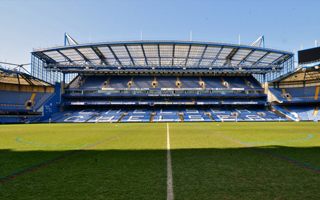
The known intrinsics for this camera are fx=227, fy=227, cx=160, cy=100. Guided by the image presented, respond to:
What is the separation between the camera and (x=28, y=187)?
4.54 metres

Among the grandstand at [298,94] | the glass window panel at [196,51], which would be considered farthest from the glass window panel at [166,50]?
the grandstand at [298,94]

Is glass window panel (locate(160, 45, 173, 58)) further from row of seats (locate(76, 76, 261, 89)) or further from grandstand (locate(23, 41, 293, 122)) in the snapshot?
row of seats (locate(76, 76, 261, 89))

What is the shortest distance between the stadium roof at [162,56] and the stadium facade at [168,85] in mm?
207

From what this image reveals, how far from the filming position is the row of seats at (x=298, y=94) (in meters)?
52.9

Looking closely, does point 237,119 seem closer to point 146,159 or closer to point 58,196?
point 146,159

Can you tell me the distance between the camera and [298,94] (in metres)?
55.4

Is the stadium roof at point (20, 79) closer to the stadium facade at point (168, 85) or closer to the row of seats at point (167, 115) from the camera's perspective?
the stadium facade at point (168, 85)

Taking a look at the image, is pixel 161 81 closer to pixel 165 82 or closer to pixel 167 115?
pixel 165 82

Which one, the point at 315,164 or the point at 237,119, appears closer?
the point at 315,164

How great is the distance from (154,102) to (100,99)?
45.5ft

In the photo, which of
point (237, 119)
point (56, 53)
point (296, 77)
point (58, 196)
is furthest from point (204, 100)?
point (58, 196)

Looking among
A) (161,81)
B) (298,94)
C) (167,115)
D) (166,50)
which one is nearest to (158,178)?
(167,115)

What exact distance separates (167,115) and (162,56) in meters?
14.3

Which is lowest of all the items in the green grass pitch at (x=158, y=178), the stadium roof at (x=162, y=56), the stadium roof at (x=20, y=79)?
the green grass pitch at (x=158, y=178)
